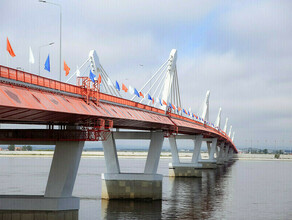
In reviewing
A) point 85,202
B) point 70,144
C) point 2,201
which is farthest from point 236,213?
point 2,201

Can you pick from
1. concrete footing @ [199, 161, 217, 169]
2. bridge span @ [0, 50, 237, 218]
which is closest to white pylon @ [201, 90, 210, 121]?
concrete footing @ [199, 161, 217, 169]

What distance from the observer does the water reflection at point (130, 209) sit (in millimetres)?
47000

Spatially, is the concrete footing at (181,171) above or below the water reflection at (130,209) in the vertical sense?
above

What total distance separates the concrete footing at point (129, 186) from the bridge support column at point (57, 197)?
65.3 feet

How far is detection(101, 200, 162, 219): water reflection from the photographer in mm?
47000

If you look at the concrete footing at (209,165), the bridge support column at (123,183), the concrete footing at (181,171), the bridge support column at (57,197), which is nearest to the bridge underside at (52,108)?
the bridge support column at (57,197)

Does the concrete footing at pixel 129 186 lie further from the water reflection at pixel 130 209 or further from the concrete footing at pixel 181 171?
the concrete footing at pixel 181 171

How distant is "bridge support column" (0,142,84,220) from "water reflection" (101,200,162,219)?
9.51m

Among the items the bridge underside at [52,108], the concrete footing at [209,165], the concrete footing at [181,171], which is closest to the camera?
the bridge underside at [52,108]

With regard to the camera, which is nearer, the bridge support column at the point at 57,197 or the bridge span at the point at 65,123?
the bridge span at the point at 65,123

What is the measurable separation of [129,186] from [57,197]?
71.9 ft

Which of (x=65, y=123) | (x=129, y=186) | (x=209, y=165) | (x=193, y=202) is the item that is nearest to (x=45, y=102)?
(x=65, y=123)

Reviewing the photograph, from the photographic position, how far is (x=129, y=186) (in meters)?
58.0

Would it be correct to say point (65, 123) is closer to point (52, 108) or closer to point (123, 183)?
point (52, 108)
